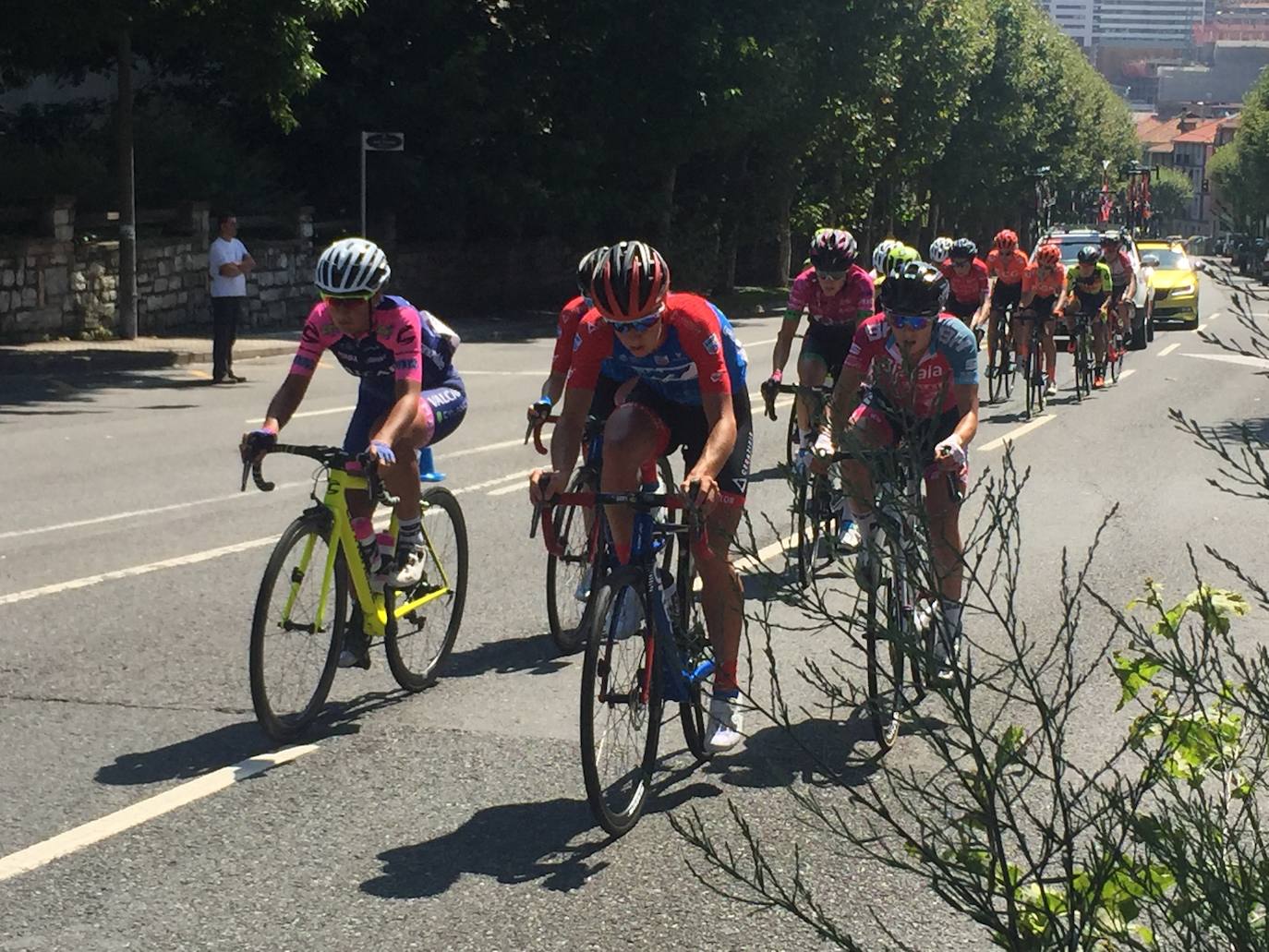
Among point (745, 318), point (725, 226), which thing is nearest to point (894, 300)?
point (745, 318)

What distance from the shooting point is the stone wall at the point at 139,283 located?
2428cm

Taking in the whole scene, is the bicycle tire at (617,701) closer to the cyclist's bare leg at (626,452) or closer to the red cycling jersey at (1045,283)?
the cyclist's bare leg at (626,452)

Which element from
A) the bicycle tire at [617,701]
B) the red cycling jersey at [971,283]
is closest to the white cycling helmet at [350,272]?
the bicycle tire at [617,701]

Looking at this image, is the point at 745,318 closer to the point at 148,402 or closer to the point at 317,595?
the point at 148,402

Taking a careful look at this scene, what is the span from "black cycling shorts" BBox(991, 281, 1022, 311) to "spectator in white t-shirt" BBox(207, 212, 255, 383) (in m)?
8.44

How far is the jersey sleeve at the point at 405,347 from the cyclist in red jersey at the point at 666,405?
708mm

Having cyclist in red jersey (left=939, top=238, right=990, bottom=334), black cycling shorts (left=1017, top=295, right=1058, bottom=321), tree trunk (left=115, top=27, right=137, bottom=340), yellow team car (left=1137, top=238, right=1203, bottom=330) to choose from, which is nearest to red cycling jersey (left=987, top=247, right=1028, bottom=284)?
black cycling shorts (left=1017, top=295, right=1058, bottom=321)

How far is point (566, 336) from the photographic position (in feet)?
30.0

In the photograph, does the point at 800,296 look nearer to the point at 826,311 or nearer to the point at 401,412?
the point at 826,311

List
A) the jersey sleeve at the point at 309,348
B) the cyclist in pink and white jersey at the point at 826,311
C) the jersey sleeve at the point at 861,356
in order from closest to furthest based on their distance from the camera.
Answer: the jersey sleeve at the point at 309,348 → the jersey sleeve at the point at 861,356 → the cyclist in pink and white jersey at the point at 826,311

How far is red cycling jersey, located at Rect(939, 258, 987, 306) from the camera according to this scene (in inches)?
711

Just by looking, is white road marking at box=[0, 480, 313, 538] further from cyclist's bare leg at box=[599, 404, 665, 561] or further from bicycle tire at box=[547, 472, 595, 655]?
cyclist's bare leg at box=[599, 404, 665, 561]

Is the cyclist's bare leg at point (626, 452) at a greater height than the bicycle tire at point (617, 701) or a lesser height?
greater

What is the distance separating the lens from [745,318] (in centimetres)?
4103
